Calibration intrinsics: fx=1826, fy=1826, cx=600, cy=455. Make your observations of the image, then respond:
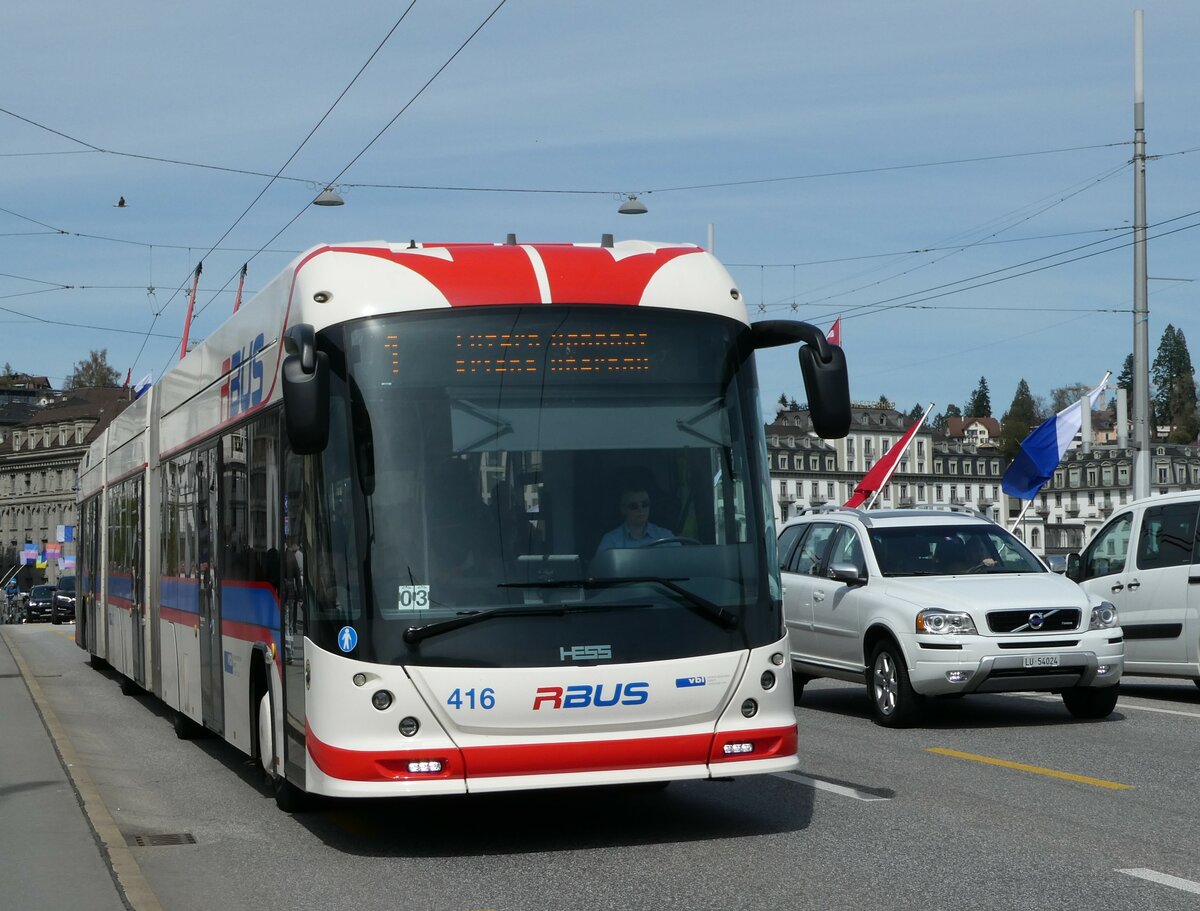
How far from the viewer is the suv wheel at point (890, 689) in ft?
48.2

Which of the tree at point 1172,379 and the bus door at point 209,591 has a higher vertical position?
the tree at point 1172,379

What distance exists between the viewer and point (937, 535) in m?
16.0

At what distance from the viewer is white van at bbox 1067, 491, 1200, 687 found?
54.1 feet

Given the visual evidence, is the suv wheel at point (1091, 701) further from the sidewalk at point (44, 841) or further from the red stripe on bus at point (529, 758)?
the sidewalk at point (44, 841)

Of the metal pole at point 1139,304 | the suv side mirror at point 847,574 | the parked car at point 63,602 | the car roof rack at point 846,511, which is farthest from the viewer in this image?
the parked car at point 63,602

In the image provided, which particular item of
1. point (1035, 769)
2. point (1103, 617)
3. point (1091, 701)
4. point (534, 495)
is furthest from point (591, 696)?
point (1091, 701)

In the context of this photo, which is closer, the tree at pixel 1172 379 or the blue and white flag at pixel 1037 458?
the blue and white flag at pixel 1037 458

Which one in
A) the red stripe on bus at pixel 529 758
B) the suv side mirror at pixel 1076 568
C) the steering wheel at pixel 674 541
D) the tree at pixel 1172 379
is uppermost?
the tree at pixel 1172 379

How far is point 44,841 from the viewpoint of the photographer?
30.1 feet

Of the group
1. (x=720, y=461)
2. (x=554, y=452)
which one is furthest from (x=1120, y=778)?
(x=554, y=452)

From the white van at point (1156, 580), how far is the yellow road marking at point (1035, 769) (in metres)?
4.36

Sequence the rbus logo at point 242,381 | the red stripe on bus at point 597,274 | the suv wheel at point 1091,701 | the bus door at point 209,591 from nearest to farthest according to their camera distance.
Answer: the red stripe on bus at point 597,274, the rbus logo at point 242,381, the bus door at point 209,591, the suv wheel at point 1091,701

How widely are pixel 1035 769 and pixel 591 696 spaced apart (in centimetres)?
430

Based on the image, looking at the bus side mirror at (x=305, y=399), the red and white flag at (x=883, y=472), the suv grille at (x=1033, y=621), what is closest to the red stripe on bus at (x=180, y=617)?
the bus side mirror at (x=305, y=399)
